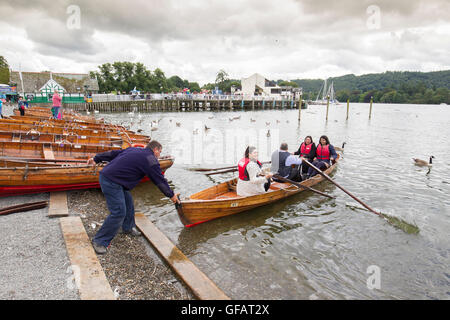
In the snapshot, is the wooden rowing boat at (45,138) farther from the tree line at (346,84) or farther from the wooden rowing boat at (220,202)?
the tree line at (346,84)

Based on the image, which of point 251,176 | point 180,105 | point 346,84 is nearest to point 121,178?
point 251,176

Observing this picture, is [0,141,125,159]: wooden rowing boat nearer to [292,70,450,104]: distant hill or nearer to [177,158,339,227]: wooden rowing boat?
[177,158,339,227]: wooden rowing boat

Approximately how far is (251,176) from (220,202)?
1.17 meters

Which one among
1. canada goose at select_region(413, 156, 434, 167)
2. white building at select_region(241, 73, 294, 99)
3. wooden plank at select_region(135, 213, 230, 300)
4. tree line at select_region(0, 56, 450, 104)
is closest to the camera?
wooden plank at select_region(135, 213, 230, 300)

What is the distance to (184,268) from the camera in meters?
4.80

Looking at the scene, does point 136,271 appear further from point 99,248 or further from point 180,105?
point 180,105

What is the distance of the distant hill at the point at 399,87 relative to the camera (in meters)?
125

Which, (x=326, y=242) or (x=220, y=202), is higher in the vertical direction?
(x=220, y=202)

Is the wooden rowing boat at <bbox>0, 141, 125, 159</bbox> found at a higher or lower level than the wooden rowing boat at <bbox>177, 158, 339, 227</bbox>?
higher

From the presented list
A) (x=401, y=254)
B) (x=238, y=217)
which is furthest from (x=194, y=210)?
(x=401, y=254)

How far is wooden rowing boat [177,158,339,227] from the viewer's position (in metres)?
6.77

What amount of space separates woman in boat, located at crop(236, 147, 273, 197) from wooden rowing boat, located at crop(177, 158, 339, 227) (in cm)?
21

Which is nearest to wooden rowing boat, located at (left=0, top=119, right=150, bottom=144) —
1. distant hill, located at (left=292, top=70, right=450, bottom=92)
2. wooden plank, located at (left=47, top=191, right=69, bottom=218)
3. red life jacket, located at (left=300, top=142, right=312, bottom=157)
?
wooden plank, located at (left=47, top=191, right=69, bottom=218)
